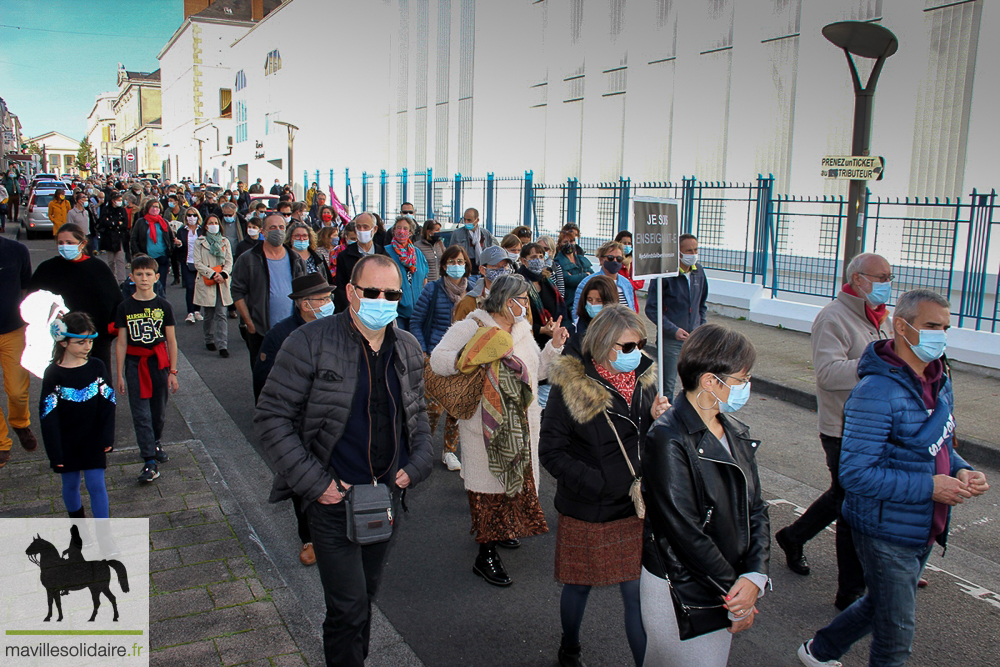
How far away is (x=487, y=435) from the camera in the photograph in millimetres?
4461

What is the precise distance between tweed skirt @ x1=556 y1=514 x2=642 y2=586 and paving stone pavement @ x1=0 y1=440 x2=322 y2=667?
1.32m

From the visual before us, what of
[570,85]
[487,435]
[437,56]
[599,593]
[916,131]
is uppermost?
[437,56]

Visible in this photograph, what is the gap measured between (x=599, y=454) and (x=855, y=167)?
765 cm

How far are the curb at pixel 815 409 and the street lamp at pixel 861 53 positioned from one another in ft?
6.46

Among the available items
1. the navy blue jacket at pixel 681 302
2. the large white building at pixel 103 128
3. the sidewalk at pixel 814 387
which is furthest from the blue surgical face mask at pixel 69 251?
the large white building at pixel 103 128

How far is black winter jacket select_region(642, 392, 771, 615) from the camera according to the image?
2.55 m

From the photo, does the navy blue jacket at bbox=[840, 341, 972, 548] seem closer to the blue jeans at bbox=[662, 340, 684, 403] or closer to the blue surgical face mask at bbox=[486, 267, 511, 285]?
the blue surgical face mask at bbox=[486, 267, 511, 285]

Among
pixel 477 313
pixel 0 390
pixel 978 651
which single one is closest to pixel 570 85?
pixel 0 390

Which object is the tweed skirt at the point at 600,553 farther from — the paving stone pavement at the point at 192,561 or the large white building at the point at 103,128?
the large white building at the point at 103,128

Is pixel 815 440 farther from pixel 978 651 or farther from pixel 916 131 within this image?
pixel 916 131

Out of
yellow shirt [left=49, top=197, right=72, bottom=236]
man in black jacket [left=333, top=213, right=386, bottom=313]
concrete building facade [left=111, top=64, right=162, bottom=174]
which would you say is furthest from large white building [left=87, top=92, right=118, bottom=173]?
man in black jacket [left=333, top=213, right=386, bottom=313]

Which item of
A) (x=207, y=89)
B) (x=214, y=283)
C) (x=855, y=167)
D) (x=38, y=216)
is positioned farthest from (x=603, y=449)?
(x=207, y=89)

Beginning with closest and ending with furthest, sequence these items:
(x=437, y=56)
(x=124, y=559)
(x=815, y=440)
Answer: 1. (x=124, y=559)
2. (x=815, y=440)
3. (x=437, y=56)

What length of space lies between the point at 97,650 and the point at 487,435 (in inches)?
86.4
